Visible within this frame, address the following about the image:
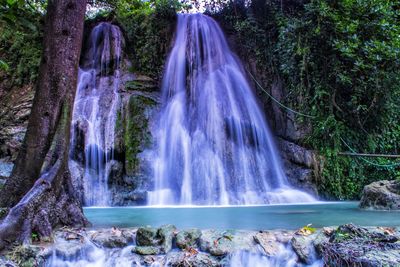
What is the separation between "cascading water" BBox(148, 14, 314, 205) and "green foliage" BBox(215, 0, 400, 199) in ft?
4.14


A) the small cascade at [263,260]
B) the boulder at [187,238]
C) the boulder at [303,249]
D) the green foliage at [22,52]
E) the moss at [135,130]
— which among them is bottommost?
the small cascade at [263,260]

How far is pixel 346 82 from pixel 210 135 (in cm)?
361

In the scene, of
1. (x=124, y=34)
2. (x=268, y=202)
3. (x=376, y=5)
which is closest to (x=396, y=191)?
(x=268, y=202)

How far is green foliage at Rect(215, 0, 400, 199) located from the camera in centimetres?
896

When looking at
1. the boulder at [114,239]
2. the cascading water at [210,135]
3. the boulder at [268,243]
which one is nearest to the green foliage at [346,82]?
the cascading water at [210,135]

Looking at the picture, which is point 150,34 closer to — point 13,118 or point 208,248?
point 13,118

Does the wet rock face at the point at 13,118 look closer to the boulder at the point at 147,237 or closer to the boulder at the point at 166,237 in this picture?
the boulder at the point at 147,237

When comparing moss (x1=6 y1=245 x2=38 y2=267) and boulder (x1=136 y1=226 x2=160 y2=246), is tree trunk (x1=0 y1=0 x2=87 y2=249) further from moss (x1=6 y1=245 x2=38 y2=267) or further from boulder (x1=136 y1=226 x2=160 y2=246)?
boulder (x1=136 y1=226 x2=160 y2=246)

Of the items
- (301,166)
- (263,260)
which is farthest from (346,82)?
(263,260)

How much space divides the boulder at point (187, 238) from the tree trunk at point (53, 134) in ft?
4.14

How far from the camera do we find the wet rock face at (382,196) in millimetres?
6129

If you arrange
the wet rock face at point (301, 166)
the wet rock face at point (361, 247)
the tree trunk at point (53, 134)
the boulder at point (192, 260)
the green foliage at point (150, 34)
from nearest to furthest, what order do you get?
the wet rock face at point (361, 247), the boulder at point (192, 260), the tree trunk at point (53, 134), the wet rock face at point (301, 166), the green foliage at point (150, 34)

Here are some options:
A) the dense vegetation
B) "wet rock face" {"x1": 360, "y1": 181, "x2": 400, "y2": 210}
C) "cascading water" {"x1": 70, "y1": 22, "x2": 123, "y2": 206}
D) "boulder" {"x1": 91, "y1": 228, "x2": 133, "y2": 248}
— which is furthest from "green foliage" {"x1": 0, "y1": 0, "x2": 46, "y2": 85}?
"wet rock face" {"x1": 360, "y1": 181, "x2": 400, "y2": 210}

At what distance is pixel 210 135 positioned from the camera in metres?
9.26
